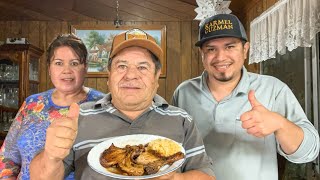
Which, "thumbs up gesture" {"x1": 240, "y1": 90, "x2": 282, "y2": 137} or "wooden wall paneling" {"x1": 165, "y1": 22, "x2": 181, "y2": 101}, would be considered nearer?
"thumbs up gesture" {"x1": 240, "y1": 90, "x2": 282, "y2": 137}

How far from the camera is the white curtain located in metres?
2.22

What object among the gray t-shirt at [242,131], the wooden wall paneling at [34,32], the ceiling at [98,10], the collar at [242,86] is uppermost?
the ceiling at [98,10]

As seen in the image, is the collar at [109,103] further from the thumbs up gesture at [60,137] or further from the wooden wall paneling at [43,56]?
the wooden wall paneling at [43,56]

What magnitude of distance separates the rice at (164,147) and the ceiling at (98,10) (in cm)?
315

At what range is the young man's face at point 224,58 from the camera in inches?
59.3

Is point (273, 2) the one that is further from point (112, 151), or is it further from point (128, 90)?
point (112, 151)

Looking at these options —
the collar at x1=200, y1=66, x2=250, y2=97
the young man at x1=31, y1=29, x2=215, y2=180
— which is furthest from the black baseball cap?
the young man at x1=31, y1=29, x2=215, y2=180

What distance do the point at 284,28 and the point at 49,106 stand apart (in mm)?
2015

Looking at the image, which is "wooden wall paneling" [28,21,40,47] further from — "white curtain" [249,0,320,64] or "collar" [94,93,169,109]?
"collar" [94,93,169,109]

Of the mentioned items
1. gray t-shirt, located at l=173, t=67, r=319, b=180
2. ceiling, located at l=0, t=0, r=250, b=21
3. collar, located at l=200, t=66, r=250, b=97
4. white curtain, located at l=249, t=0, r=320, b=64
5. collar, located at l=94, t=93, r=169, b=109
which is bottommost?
gray t-shirt, located at l=173, t=67, r=319, b=180

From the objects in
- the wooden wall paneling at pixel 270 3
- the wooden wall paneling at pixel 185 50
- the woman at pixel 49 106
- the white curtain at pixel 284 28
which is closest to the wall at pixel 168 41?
the wooden wall paneling at pixel 185 50

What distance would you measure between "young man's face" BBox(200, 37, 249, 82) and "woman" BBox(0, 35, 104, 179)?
567 mm

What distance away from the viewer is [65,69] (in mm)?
1565

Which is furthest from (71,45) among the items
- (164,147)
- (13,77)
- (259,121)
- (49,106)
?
(13,77)
